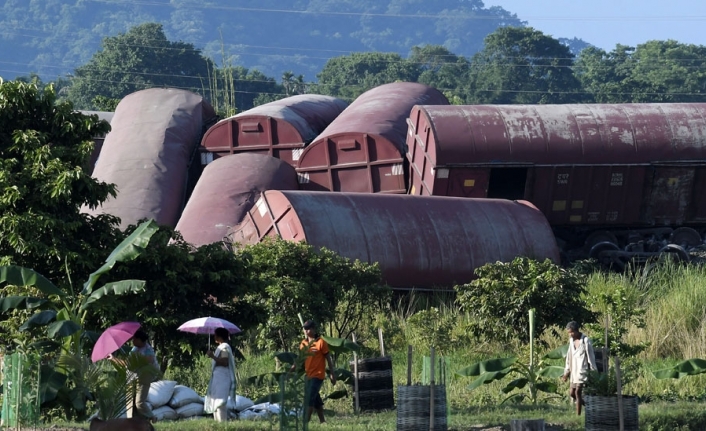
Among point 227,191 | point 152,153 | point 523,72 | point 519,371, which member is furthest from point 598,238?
point 523,72

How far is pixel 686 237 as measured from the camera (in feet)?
90.2

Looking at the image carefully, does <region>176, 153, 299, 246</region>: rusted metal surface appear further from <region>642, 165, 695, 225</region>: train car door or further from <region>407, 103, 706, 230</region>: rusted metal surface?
<region>642, 165, 695, 225</region>: train car door

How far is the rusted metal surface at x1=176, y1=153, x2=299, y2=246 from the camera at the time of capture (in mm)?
24703

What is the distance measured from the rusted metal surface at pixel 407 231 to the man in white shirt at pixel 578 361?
27.8ft

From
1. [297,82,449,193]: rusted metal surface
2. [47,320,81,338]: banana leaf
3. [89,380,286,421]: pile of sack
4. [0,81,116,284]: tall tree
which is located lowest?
[89,380,286,421]: pile of sack

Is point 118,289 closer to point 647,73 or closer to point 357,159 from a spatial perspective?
point 357,159

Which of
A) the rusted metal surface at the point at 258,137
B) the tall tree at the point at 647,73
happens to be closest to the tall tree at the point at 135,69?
the tall tree at the point at 647,73

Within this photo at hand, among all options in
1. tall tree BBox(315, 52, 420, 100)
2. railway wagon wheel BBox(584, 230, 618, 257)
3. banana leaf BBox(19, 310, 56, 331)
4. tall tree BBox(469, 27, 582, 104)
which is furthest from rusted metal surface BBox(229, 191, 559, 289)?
tall tree BBox(315, 52, 420, 100)

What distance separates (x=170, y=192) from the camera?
2791 cm

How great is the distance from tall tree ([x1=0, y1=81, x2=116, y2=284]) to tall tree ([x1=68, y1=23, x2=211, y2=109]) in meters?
62.6

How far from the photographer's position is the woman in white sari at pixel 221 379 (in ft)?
43.6

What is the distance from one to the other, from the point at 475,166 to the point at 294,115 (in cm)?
642

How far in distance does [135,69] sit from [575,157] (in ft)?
193

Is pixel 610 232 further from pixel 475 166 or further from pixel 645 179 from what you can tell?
pixel 475 166
